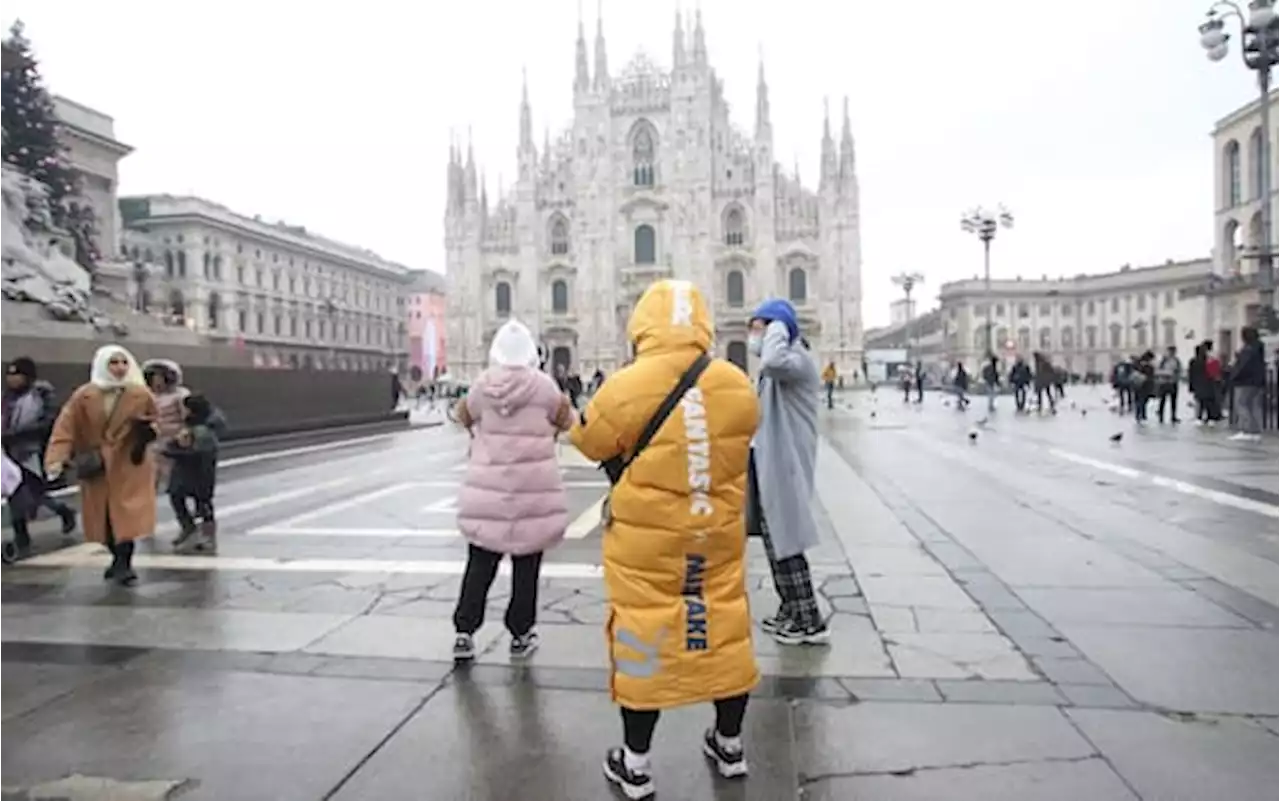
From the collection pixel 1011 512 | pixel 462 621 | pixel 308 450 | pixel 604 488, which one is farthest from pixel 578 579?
pixel 308 450

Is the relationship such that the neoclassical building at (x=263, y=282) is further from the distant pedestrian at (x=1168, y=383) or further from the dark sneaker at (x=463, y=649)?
the dark sneaker at (x=463, y=649)

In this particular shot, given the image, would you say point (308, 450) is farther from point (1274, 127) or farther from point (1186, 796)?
point (1274, 127)

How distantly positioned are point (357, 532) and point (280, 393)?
39.1ft

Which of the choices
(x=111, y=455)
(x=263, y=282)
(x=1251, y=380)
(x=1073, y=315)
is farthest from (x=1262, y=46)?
(x=1073, y=315)

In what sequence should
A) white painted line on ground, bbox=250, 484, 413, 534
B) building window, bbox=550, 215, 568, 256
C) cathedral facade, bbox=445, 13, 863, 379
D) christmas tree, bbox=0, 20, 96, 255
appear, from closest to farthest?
white painted line on ground, bbox=250, 484, 413, 534 → christmas tree, bbox=0, 20, 96, 255 → cathedral facade, bbox=445, 13, 863, 379 → building window, bbox=550, 215, 568, 256

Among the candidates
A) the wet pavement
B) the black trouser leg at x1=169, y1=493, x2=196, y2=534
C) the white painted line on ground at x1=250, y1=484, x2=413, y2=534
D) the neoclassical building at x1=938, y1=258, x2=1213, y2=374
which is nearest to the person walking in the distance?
the wet pavement

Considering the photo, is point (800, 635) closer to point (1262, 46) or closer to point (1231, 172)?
point (1262, 46)

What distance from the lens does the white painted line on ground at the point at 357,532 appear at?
780 cm

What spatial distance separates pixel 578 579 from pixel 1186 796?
3743 mm

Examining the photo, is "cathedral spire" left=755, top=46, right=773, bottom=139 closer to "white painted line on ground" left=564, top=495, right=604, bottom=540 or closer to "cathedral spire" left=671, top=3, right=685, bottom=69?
"cathedral spire" left=671, top=3, right=685, bottom=69

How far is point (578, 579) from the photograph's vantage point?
5980 mm

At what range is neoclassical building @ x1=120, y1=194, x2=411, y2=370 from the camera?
6272 centimetres

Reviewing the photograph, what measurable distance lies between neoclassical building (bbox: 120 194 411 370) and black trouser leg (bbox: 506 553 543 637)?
48924mm

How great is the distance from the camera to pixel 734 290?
7206 cm
